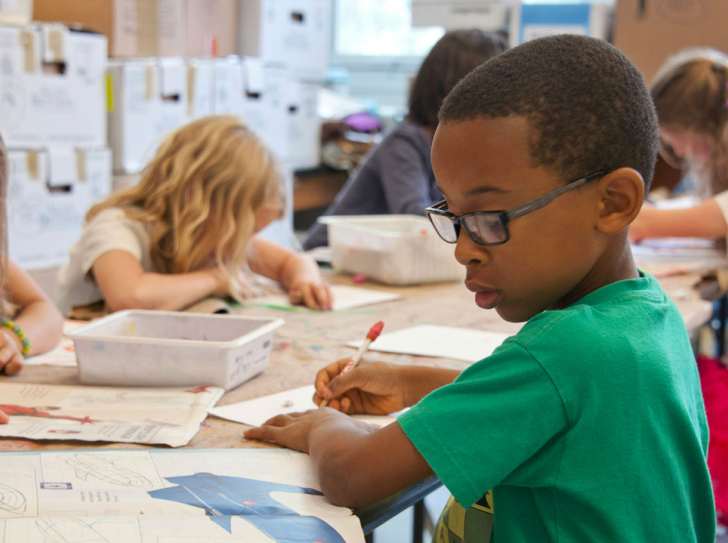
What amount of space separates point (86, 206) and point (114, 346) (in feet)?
5.42

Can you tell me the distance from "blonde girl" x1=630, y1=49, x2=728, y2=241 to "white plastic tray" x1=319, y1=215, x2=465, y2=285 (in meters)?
0.60

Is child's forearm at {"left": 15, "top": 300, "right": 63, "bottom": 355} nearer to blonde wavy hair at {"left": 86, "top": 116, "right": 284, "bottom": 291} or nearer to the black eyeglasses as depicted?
blonde wavy hair at {"left": 86, "top": 116, "right": 284, "bottom": 291}

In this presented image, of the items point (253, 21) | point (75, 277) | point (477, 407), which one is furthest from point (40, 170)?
point (477, 407)

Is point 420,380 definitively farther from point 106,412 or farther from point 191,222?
point 191,222

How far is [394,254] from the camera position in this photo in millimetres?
1717

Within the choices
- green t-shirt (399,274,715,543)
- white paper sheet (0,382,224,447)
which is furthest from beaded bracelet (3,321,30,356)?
green t-shirt (399,274,715,543)

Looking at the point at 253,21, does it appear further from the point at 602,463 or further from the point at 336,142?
the point at 602,463

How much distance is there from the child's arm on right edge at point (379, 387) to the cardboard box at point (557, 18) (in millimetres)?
2445

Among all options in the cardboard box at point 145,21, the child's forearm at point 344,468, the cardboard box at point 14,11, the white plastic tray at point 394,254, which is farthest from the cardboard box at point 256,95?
the child's forearm at point 344,468

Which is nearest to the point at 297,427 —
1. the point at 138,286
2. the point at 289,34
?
the point at 138,286

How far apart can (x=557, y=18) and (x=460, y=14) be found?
401 millimetres

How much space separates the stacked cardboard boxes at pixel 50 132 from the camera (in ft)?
7.45

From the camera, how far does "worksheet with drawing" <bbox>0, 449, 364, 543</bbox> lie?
64 cm

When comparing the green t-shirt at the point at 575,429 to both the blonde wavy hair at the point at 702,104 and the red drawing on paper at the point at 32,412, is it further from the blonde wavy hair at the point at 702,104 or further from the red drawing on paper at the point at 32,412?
the blonde wavy hair at the point at 702,104
